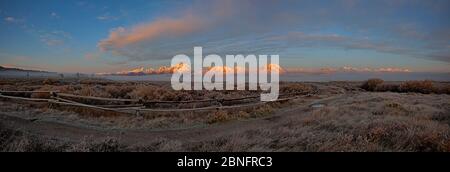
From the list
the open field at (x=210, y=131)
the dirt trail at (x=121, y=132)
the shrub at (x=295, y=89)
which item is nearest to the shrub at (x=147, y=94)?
the open field at (x=210, y=131)

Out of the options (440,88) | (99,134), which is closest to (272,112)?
(99,134)

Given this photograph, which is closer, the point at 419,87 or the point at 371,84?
the point at 419,87

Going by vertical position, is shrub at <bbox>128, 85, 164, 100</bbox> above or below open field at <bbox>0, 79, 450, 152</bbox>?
above

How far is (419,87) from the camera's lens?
145 feet

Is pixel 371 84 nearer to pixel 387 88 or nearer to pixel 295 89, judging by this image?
pixel 387 88

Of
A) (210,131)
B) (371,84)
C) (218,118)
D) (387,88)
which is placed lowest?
(210,131)

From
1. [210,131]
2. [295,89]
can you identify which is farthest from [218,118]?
[295,89]

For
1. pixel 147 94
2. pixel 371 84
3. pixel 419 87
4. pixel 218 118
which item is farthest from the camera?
pixel 371 84

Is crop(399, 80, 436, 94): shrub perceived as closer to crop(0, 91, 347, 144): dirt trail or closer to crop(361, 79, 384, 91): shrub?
crop(361, 79, 384, 91): shrub

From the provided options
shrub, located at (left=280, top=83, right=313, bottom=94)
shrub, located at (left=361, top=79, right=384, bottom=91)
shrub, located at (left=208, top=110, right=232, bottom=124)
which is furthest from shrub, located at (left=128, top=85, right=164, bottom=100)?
shrub, located at (left=361, top=79, right=384, bottom=91)

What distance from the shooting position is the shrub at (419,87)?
4260 cm

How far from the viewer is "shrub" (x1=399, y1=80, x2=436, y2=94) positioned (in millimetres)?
42600
